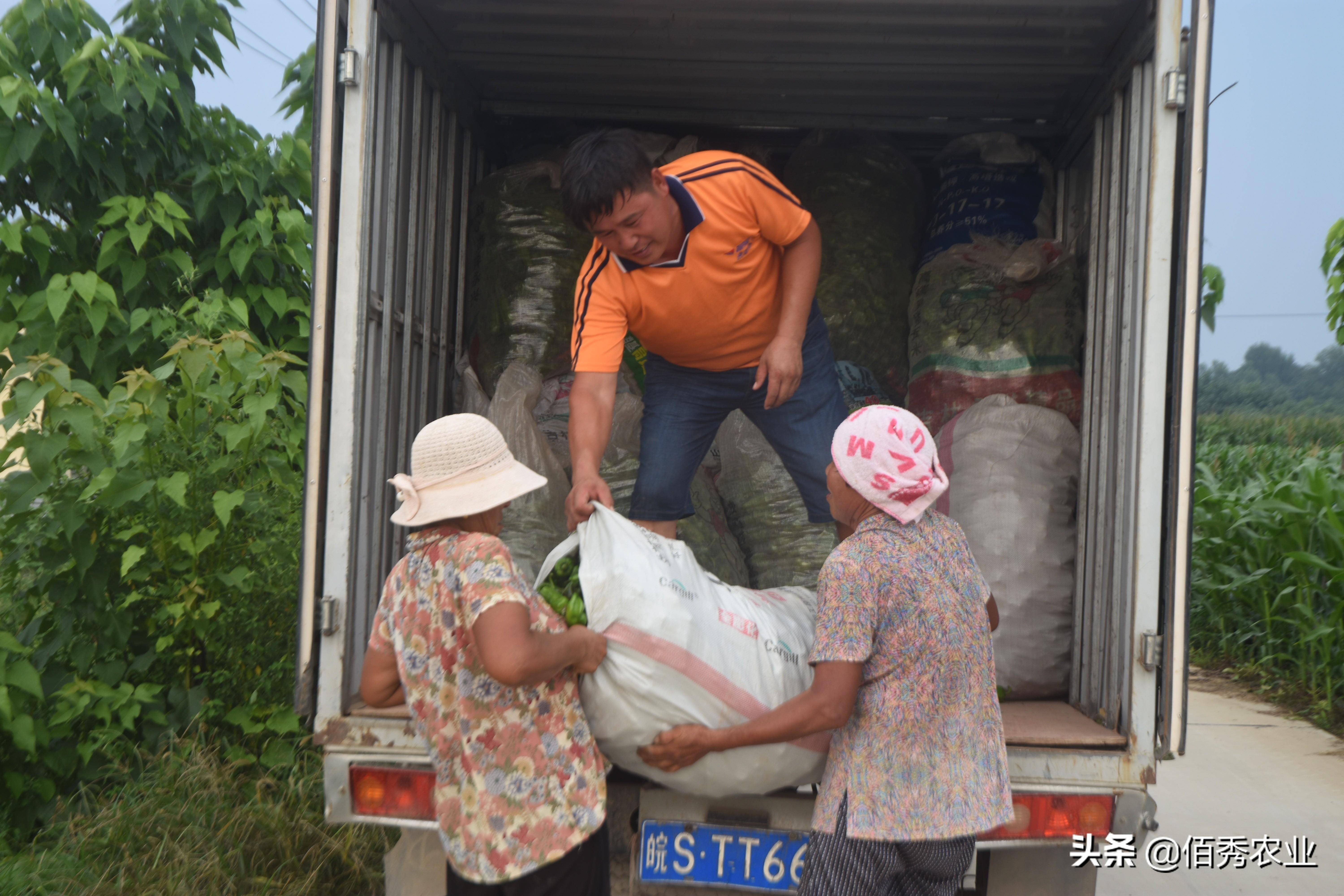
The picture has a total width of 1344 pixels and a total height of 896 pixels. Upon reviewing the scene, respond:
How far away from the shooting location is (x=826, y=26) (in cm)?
297

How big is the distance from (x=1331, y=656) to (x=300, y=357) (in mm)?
5045

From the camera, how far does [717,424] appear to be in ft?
9.57

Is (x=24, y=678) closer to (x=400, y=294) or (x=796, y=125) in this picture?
(x=400, y=294)

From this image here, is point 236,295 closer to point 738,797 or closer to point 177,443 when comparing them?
point 177,443

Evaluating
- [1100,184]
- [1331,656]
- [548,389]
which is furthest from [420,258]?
[1331,656]

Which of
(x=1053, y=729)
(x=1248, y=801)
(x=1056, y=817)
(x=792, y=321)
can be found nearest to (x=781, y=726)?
(x=1056, y=817)

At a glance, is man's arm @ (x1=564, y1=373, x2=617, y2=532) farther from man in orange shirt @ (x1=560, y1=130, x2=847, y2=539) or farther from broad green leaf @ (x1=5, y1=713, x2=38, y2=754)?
broad green leaf @ (x1=5, y1=713, x2=38, y2=754)

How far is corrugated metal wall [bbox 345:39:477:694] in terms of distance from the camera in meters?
2.29

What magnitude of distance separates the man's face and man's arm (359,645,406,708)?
112 centimetres

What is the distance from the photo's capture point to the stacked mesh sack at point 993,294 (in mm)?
3133

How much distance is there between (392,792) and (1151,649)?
1521mm

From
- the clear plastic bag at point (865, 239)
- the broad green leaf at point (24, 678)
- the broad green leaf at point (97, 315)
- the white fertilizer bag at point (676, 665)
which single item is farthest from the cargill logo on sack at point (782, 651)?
the broad green leaf at point (97, 315)

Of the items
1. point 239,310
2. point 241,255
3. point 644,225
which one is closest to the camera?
point 644,225

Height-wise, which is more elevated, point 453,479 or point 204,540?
point 453,479
